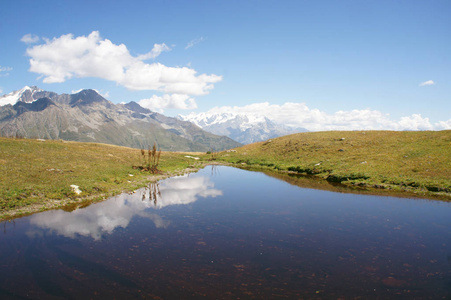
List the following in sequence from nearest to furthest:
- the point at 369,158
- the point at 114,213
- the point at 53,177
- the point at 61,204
→ the point at 114,213 < the point at 61,204 < the point at 53,177 < the point at 369,158

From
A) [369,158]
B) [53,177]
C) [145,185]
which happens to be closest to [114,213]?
[53,177]

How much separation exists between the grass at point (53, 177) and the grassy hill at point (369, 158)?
3288cm

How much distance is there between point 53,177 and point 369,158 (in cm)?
5447

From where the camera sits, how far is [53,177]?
1280 inches

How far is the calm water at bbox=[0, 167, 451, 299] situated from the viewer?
13.0 meters

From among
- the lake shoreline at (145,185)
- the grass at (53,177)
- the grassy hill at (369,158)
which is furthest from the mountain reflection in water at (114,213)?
the grassy hill at (369,158)

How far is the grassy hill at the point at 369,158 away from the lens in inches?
1527

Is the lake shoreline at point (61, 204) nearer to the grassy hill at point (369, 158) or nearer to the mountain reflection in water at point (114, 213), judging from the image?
the mountain reflection in water at point (114, 213)

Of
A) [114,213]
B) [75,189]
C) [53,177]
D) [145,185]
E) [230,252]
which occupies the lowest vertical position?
[230,252]

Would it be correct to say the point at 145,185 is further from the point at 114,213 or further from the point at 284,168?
the point at 284,168

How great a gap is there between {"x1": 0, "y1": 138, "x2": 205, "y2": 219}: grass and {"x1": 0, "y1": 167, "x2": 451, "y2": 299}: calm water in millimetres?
3493

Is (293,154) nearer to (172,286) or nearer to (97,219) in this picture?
(97,219)

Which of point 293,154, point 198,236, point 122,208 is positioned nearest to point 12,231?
point 122,208

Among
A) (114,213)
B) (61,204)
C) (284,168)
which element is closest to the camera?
(114,213)
